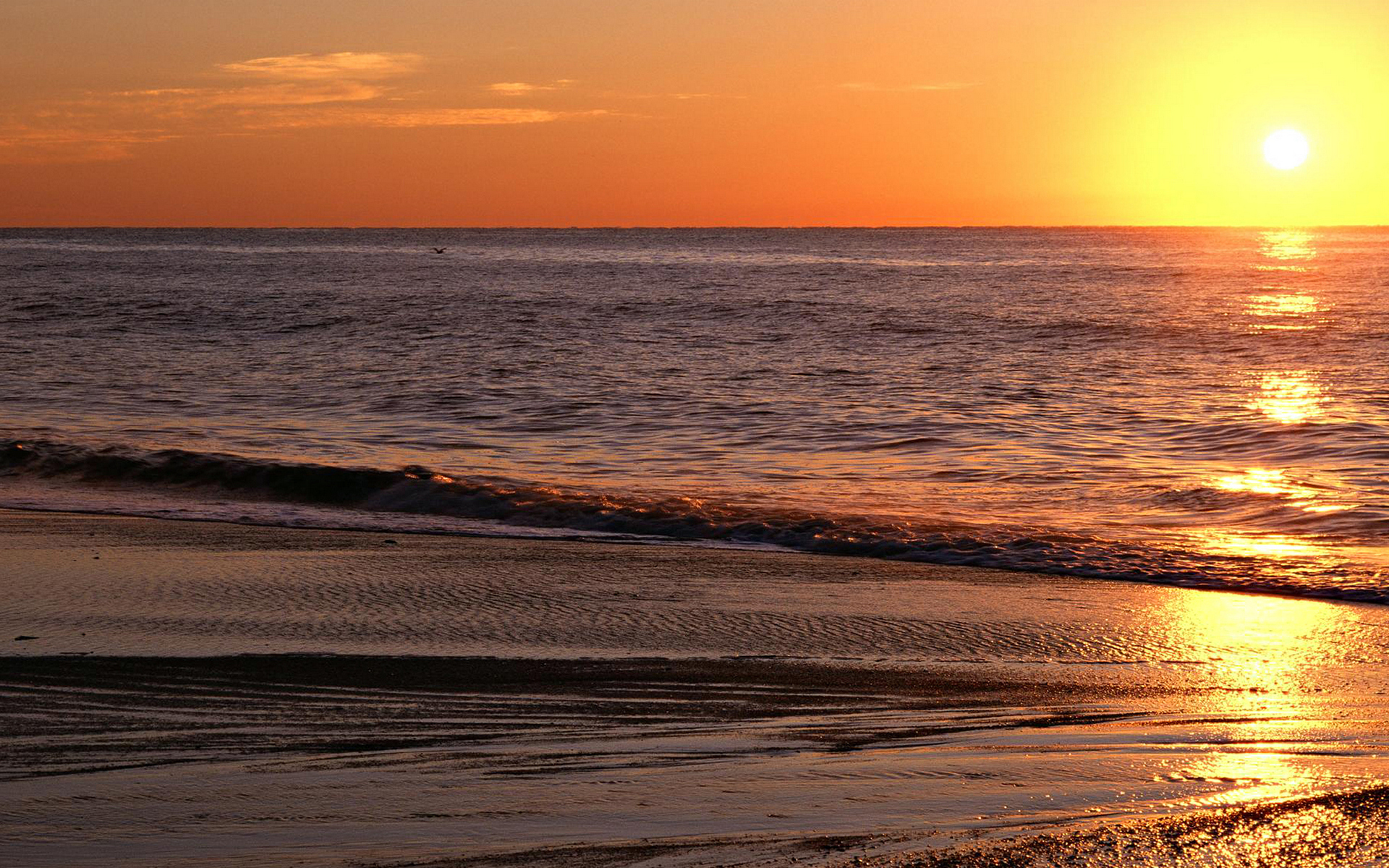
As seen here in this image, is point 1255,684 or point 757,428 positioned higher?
point 1255,684

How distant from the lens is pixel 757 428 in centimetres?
1540

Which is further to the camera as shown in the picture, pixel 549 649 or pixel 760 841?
pixel 549 649

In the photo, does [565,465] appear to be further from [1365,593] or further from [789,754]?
[789,754]

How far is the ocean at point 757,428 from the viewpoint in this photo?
9.49 metres

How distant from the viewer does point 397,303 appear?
1670 inches

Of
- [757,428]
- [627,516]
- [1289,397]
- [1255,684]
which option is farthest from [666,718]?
[1289,397]

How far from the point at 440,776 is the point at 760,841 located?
1.10m

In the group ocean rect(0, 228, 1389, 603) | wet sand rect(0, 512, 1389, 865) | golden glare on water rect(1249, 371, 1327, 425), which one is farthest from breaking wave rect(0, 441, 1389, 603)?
golden glare on water rect(1249, 371, 1327, 425)

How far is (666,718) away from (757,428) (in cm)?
1093

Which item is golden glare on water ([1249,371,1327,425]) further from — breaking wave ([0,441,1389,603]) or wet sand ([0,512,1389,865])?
wet sand ([0,512,1389,865])

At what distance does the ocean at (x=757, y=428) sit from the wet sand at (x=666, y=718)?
177cm

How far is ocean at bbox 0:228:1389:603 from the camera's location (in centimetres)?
949

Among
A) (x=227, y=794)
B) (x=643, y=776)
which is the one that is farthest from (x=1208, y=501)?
(x=227, y=794)

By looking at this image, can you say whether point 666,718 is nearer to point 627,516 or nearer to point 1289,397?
point 627,516
